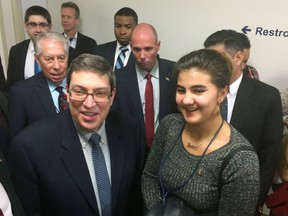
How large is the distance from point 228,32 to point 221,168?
4.12 ft

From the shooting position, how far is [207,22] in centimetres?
316

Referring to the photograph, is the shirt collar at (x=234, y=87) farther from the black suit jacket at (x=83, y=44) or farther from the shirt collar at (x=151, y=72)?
the black suit jacket at (x=83, y=44)

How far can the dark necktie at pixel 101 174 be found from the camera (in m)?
1.50

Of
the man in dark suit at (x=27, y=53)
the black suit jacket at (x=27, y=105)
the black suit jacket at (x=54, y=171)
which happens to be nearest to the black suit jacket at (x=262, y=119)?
the black suit jacket at (x=54, y=171)

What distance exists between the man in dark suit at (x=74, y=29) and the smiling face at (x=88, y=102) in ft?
8.42

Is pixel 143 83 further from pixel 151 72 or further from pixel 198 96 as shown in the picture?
pixel 198 96

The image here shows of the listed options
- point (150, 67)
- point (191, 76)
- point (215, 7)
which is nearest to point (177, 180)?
point (191, 76)

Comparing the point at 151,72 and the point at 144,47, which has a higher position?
the point at 144,47

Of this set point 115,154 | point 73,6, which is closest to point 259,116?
point 115,154

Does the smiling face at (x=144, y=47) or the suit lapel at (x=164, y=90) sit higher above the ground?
the smiling face at (x=144, y=47)

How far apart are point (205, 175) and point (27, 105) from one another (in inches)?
48.6

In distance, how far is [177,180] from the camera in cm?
141

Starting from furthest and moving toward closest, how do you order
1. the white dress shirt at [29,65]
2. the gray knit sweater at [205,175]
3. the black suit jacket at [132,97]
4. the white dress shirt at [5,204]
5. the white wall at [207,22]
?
the white dress shirt at [29,65] → the white wall at [207,22] → the black suit jacket at [132,97] → the gray knit sweater at [205,175] → the white dress shirt at [5,204]

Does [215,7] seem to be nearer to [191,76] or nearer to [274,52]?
[274,52]
